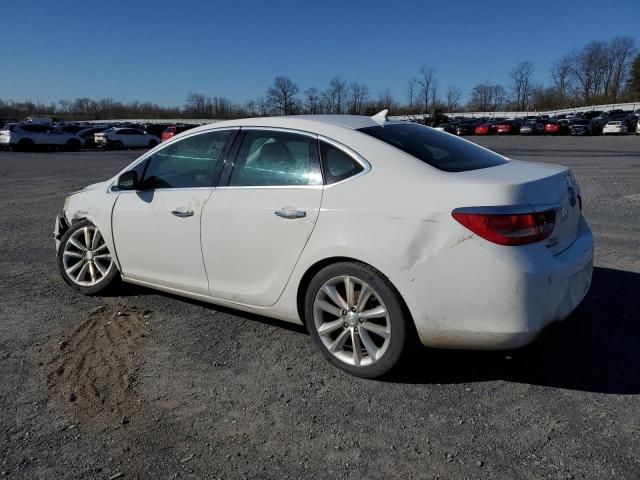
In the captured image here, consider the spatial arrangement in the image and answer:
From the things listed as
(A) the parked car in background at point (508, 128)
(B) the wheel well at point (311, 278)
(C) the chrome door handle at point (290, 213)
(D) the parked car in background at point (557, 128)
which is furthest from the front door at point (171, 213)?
(A) the parked car in background at point (508, 128)

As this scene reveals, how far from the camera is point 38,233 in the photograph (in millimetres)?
7758

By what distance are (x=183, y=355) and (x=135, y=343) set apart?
444 millimetres

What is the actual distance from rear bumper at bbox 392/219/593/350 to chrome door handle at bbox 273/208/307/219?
724 mm

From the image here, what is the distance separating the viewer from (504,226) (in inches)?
110

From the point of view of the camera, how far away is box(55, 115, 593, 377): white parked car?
9.36 feet

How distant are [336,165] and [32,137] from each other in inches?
1426

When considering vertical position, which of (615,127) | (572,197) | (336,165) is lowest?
(572,197)

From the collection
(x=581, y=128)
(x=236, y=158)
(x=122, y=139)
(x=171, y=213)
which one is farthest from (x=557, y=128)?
(x=171, y=213)

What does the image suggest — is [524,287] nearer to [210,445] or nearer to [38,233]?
[210,445]

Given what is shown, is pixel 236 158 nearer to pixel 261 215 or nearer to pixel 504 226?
pixel 261 215

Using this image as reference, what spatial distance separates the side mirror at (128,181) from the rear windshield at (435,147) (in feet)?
6.52

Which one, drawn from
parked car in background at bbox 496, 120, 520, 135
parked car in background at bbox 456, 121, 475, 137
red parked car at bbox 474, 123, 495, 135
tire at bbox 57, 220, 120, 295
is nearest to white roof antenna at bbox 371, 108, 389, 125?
tire at bbox 57, 220, 120, 295

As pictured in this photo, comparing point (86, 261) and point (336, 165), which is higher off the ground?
point (336, 165)

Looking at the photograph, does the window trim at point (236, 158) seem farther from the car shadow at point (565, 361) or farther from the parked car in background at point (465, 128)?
the parked car in background at point (465, 128)
